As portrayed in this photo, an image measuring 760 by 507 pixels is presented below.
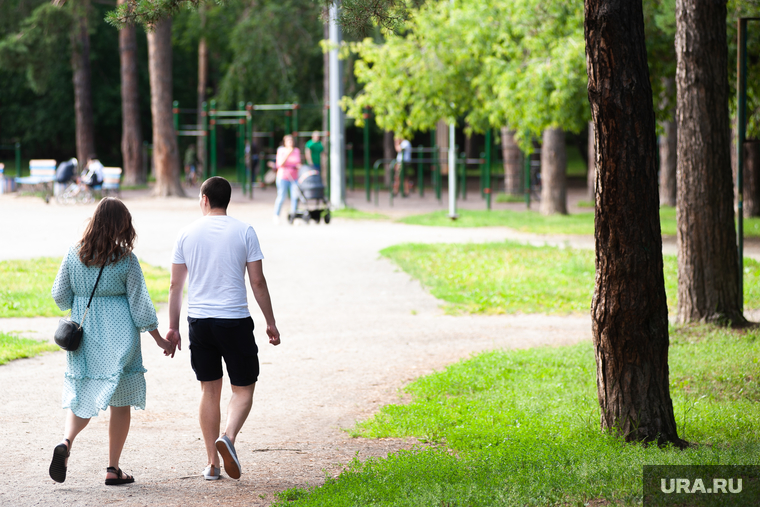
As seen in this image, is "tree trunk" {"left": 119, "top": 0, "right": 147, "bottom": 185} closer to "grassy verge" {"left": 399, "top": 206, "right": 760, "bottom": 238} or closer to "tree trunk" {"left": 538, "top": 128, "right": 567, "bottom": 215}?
"grassy verge" {"left": 399, "top": 206, "right": 760, "bottom": 238}

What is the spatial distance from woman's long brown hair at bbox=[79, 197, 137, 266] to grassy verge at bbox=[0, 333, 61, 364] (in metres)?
3.35

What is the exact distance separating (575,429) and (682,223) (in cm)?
360

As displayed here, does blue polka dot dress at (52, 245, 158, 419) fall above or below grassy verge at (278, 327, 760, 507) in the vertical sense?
above

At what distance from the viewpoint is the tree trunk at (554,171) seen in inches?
812

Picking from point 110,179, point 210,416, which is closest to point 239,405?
point 210,416

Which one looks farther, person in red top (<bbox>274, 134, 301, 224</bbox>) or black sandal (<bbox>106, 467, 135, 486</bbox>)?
person in red top (<bbox>274, 134, 301, 224</bbox>)

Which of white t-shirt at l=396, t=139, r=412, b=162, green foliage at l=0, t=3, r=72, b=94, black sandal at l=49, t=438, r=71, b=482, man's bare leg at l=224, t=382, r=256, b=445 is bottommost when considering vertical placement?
black sandal at l=49, t=438, r=71, b=482

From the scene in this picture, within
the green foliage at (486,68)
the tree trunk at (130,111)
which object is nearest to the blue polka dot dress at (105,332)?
the green foliage at (486,68)

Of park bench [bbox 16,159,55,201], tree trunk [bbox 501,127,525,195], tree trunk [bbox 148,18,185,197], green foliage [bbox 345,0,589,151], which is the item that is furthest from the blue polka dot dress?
tree trunk [bbox 501,127,525,195]

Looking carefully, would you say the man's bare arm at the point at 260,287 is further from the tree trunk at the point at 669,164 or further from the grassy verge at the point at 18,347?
the tree trunk at the point at 669,164

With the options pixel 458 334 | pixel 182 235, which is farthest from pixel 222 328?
pixel 458 334

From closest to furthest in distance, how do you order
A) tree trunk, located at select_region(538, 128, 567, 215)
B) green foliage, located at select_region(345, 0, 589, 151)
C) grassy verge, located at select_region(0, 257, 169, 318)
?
grassy verge, located at select_region(0, 257, 169, 318) → green foliage, located at select_region(345, 0, 589, 151) → tree trunk, located at select_region(538, 128, 567, 215)

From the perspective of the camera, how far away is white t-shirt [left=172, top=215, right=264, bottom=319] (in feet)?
15.3

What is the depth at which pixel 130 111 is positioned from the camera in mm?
31984
